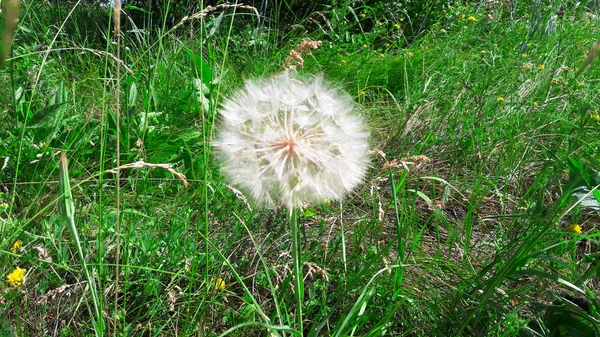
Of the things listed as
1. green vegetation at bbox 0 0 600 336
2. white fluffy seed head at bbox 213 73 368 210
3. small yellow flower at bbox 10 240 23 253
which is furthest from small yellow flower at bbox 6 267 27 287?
A: white fluffy seed head at bbox 213 73 368 210

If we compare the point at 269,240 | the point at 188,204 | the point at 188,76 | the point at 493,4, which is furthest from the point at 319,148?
the point at 493,4

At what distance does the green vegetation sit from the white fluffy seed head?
128 millimetres

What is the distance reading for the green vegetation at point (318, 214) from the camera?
1509 mm

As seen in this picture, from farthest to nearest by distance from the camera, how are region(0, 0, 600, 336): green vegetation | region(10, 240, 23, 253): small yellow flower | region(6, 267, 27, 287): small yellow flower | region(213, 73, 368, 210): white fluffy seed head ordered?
region(10, 240, 23, 253): small yellow flower < region(0, 0, 600, 336): green vegetation < region(6, 267, 27, 287): small yellow flower < region(213, 73, 368, 210): white fluffy seed head

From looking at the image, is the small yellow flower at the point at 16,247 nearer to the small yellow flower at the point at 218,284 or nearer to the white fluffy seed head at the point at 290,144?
the small yellow flower at the point at 218,284

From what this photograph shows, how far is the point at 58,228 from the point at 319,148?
97 cm

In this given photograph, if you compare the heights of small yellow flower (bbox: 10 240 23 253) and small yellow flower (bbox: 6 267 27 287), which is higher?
small yellow flower (bbox: 6 267 27 287)

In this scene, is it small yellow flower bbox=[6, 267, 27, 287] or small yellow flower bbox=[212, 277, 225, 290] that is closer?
small yellow flower bbox=[6, 267, 27, 287]

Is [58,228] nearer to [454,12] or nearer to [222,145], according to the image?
[222,145]

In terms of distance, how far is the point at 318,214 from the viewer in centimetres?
222

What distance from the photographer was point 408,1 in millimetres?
5539

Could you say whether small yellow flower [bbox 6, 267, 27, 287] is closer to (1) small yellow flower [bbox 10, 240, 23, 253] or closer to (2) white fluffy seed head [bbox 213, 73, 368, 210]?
(1) small yellow flower [bbox 10, 240, 23, 253]

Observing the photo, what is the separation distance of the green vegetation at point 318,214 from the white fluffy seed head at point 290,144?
128 mm

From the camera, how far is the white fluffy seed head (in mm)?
1256
